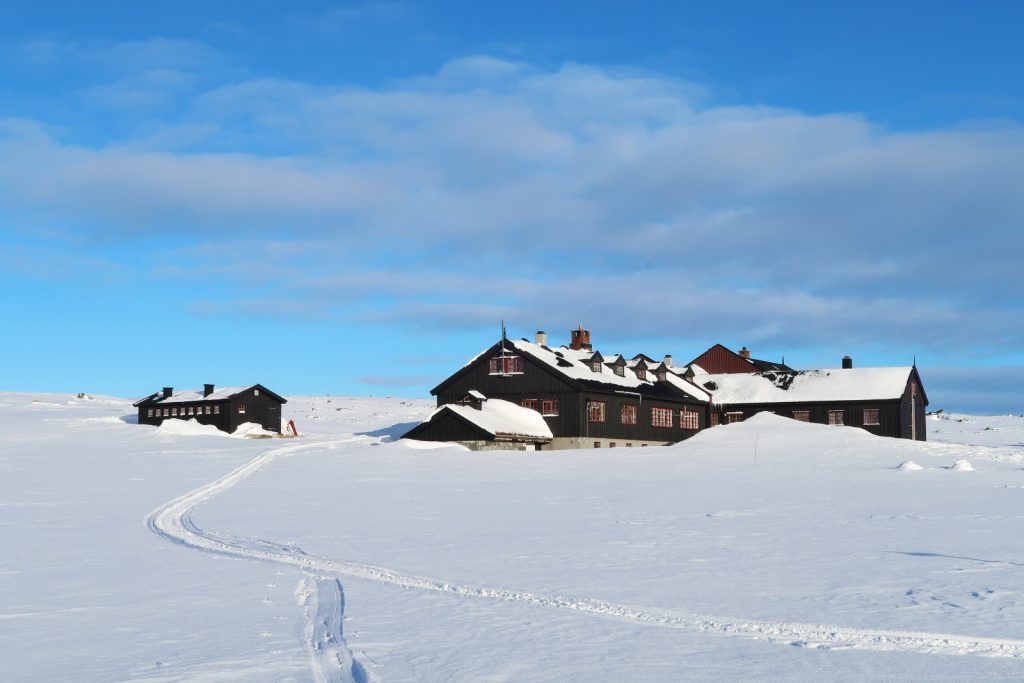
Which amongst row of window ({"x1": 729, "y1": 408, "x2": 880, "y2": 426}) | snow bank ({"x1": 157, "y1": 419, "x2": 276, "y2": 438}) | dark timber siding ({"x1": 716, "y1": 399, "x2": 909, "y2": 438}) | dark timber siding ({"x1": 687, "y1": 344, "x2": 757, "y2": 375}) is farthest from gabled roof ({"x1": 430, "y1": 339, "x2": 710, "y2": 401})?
snow bank ({"x1": 157, "y1": 419, "x2": 276, "y2": 438})

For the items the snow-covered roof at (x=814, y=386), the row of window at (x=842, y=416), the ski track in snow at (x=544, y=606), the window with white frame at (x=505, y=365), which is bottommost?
the ski track in snow at (x=544, y=606)

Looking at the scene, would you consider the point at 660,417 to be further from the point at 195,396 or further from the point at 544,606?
→ the point at 544,606

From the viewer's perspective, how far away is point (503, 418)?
194 feet

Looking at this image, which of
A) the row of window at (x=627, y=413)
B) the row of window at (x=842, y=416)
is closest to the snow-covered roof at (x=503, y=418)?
the row of window at (x=627, y=413)

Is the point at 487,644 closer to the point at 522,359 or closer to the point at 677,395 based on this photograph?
the point at 522,359

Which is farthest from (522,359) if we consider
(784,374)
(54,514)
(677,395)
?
(54,514)

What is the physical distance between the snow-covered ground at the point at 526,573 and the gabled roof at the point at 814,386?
80.6 feet

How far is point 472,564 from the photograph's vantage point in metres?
19.9

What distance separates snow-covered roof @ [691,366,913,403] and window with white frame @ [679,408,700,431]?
2.12 metres

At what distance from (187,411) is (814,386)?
46.2 metres

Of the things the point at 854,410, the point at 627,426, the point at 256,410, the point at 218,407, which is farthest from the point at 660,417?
the point at 218,407

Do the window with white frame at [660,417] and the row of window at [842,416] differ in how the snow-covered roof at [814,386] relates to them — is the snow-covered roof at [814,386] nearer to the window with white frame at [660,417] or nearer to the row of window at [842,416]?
the row of window at [842,416]

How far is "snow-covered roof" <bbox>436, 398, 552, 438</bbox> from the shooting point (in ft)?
187

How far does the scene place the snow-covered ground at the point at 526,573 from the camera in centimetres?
1234
